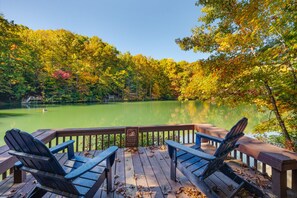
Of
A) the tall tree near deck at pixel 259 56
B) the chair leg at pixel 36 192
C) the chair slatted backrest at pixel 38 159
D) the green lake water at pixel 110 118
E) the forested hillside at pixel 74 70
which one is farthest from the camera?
the forested hillside at pixel 74 70

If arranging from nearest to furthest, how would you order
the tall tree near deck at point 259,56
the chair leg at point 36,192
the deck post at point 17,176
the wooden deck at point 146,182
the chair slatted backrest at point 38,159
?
the chair slatted backrest at point 38,159, the chair leg at point 36,192, the wooden deck at point 146,182, the deck post at point 17,176, the tall tree near deck at point 259,56

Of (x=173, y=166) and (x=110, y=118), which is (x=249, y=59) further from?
(x=110, y=118)

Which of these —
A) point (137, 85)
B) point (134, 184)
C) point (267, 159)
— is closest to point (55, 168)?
point (134, 184)

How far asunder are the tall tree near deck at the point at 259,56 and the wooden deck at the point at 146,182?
169 cm

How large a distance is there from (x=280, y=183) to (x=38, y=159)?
220 centimetres

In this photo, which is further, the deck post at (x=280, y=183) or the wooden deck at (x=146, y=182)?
the wooden deck at (x=146, y=182)

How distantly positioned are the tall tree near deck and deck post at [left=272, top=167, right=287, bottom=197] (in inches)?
71.6

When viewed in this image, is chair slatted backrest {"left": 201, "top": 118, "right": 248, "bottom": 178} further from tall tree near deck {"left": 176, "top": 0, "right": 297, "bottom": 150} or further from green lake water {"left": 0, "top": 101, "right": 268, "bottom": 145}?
green lake water {"left": 0, "top": 101, "right": 268, "bottom": 145}

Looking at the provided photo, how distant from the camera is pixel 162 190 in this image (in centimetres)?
194

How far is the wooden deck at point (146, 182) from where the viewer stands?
1876mm

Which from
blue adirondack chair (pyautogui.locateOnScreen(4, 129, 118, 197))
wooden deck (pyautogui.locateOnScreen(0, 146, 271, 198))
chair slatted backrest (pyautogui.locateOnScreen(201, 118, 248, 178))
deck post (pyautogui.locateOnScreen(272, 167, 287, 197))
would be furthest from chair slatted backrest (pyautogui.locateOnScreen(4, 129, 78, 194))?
deck post (pyautogui.locateOnScreen(272, 167, 287, 197))

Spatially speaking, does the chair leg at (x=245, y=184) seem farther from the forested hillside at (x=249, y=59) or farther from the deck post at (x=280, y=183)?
the forested hillside at (x=249, y=59)

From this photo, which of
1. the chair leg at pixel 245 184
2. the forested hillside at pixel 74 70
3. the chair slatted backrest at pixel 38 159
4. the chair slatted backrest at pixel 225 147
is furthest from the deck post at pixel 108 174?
the forested hillside at pixel 74 70

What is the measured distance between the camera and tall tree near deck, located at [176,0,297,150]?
2844mm
